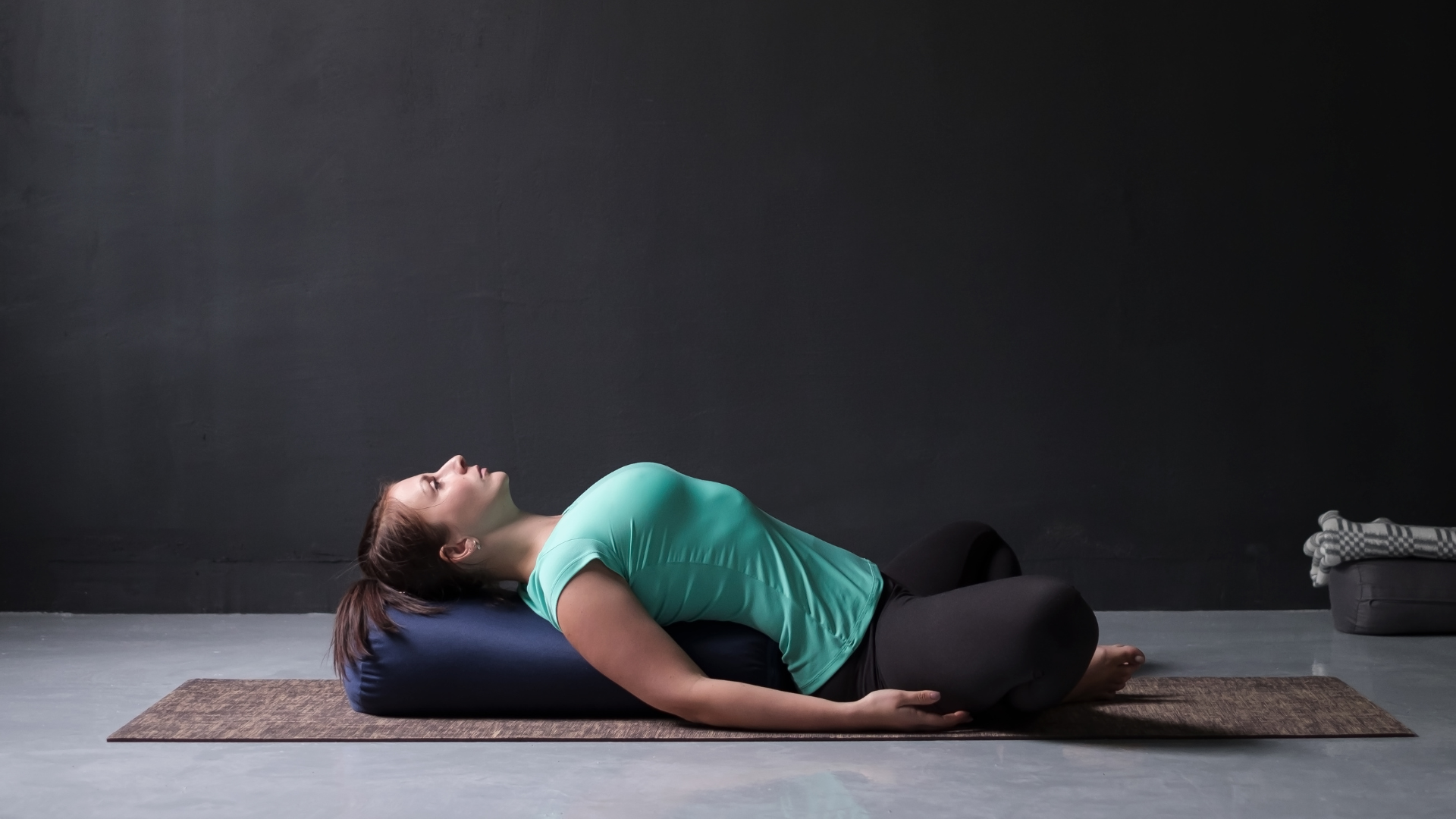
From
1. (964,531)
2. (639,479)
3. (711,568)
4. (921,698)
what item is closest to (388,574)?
(639,479)

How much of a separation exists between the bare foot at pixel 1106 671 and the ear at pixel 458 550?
1.28 metres

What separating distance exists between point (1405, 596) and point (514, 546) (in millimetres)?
2518

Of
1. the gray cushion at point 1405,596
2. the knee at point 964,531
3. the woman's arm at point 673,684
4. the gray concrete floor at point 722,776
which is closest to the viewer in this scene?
the gray concrete floor at point 722,776

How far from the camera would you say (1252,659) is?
3104 mm

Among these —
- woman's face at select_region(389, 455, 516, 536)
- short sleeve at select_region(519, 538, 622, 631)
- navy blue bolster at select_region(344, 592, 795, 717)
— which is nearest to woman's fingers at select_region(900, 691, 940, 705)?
navy blue bolster at select_region(344, 592, 795, 717)

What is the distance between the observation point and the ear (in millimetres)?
2449

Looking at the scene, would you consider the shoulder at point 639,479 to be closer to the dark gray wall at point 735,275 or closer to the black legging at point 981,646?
the black legging at point 981,646

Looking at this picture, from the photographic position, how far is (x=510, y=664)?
244cm

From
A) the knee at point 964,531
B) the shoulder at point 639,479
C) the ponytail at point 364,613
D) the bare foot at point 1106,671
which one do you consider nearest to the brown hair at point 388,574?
the ponytail at point 364,613

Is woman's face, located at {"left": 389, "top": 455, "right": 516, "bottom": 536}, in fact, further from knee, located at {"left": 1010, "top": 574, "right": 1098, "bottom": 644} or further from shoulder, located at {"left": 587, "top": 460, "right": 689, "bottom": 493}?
knee, located at {"left": 1010, "top": 574, "right": 1098, "bottom": 644}

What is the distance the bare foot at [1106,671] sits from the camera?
250cm

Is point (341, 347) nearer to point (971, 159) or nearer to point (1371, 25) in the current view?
point (971, 159)

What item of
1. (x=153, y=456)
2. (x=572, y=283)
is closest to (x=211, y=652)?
(x=153, y=456)

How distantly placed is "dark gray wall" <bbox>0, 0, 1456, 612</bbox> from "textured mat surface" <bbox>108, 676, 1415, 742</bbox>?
4.11ft
